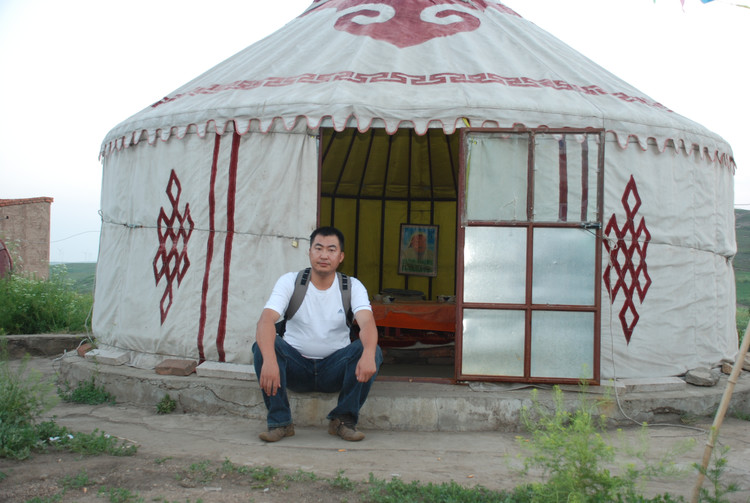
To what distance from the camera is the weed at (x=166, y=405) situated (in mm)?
3816

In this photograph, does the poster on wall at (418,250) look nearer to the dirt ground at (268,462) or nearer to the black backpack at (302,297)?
the dirt ground at (268,462)

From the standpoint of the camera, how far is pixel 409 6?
5.12 meters

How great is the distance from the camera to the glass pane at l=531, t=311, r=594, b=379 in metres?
3.77

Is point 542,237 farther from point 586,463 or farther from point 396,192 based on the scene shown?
point 396,192

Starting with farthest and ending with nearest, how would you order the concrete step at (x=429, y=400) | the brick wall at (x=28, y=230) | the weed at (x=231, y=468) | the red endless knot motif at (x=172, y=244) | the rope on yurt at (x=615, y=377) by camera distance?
the brick wall at (x=28, y=230) → the red endless knot motif at (x=172, y=244) → the rope on yurt at (x=615, y=377) → the concrete step at (x=429, y=400) → the weed at (x=231, y=468)

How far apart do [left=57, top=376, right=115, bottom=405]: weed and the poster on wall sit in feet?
11.9

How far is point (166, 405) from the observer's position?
383 centimetres

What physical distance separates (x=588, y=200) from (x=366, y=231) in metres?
3.65

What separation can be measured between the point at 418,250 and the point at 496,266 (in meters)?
Answer: 3.26

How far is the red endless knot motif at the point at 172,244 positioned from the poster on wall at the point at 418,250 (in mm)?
3241

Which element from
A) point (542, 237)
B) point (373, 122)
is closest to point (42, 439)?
point (373, 122)

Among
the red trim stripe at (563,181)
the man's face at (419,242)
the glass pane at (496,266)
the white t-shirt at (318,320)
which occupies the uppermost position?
the red trim stripe at (563,181)

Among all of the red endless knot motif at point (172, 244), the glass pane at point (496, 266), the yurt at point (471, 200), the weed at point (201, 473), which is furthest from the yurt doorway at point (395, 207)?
the weed at point (201, 473)

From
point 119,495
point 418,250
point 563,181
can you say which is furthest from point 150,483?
point 418,250
